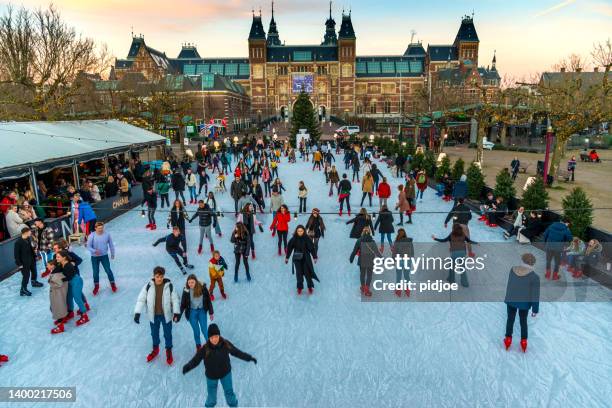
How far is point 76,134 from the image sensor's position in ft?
59.7

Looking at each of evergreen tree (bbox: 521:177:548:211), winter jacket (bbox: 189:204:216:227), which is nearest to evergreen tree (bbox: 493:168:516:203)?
evergreen tree (bbox: 521:177:548:211)

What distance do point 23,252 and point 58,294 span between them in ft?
6.61

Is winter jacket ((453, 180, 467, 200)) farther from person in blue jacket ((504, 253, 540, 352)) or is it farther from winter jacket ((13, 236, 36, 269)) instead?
winter jacket ((13, 236, 36, 269))

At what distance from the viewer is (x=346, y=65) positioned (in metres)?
88.9

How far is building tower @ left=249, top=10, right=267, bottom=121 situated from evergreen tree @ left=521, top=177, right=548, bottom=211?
Result: 82.0 meters

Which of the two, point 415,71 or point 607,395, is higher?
point 415,71

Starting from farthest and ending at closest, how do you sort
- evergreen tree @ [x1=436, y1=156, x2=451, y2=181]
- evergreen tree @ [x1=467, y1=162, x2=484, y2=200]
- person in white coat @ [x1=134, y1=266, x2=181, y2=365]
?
evergreen tree @ [x1=436, y1=156, x2=451, y2=181] → evergreen tree @ [x1=467, y1=162, x2=484, y2=200] → person in white coat @ [x1=134, y1=266, x2=181, y2=365]

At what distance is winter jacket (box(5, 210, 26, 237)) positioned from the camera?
30.2 feet

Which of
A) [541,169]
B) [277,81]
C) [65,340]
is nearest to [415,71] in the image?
[277,81]

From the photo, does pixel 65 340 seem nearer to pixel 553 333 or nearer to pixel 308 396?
pixel 308 396

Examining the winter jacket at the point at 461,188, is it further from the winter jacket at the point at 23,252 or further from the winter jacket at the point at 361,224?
the winter jacket at the point at 23,252

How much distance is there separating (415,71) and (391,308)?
9465 cm

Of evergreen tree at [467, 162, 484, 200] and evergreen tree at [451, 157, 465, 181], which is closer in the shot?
evergreen tree at [467, 162, 484, 200]

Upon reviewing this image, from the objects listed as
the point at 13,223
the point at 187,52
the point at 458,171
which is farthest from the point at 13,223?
the point at 187,52
